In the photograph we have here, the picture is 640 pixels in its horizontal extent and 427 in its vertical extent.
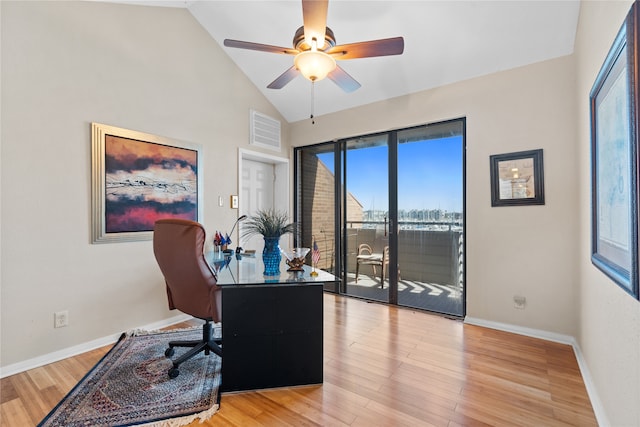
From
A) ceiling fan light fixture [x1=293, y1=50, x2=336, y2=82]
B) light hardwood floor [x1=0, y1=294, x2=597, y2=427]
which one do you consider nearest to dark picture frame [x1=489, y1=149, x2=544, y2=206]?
light hardwood floor [x1=0, y1=294, x2=597, y2=427]

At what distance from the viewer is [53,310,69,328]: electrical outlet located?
7.80 feet

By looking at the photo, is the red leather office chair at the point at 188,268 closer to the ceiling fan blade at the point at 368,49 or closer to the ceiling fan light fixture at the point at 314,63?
the ceiling fan light fixture at the point at 314,63

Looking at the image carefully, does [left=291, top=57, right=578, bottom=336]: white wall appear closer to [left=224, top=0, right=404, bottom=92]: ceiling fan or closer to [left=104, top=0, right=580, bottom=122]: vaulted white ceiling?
[left=104, top=0, right=580, bottom=122]: vaulted white ceiling

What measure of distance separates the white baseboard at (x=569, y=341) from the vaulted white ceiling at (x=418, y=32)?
260 centimetres

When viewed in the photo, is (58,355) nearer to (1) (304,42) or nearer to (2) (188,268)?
(2) (188,268)

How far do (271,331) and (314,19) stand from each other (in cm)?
203

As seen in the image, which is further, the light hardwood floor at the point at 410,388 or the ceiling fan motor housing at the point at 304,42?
the ceiling fan motor housing at the point at 304,42

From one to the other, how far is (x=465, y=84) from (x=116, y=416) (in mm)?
4091

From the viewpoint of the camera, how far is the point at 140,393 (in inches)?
74.5

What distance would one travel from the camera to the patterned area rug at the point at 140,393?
1.66 meters

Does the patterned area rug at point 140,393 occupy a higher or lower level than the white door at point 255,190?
lower

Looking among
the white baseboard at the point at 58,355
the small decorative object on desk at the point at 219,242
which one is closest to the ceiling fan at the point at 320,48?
the small decorative object on desk at the point at 219,242

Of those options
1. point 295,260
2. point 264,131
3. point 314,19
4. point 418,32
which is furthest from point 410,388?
point 264,131

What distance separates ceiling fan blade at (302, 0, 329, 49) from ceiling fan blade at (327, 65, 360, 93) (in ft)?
1.13
